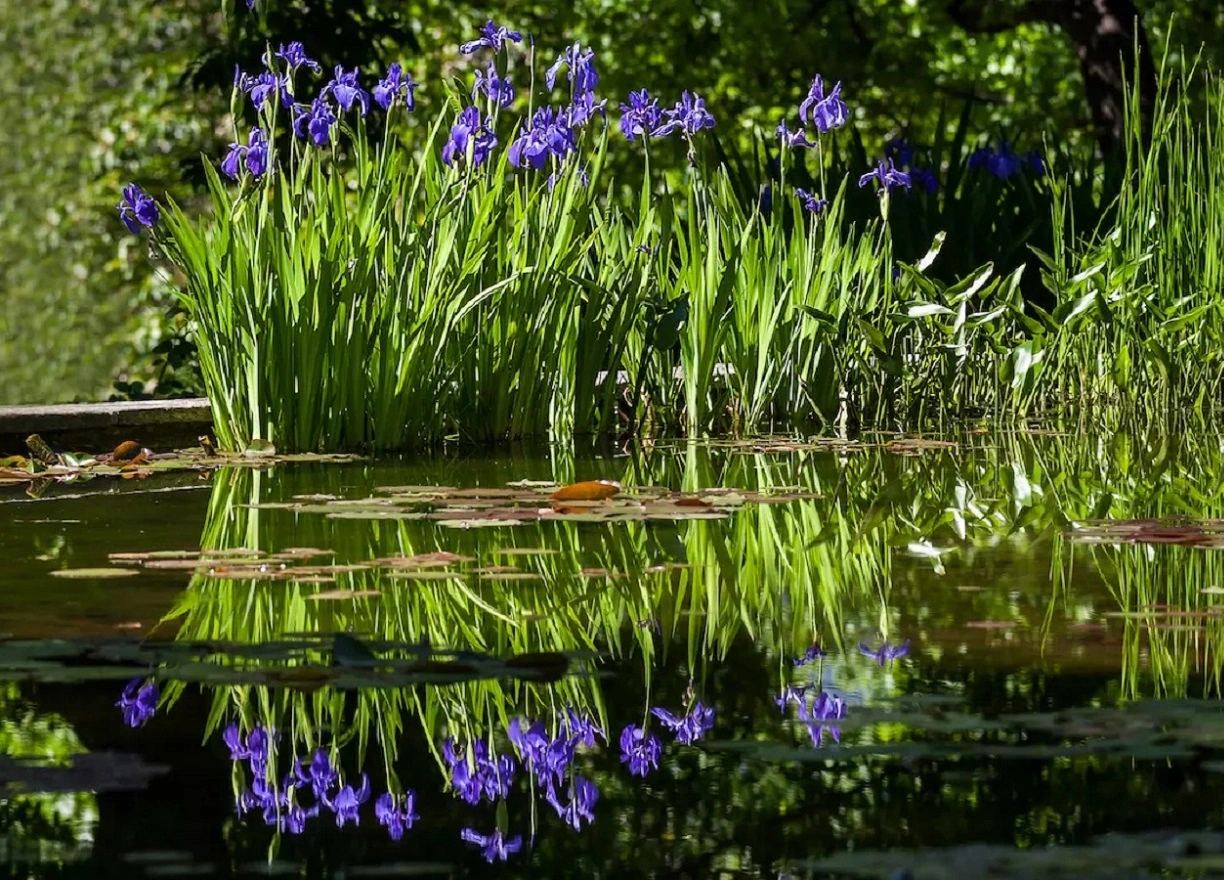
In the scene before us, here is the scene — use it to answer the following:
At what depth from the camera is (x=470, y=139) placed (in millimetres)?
4891

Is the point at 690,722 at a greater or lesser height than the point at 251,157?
lesser

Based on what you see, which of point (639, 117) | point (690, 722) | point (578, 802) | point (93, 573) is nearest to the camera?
point (578, 802)

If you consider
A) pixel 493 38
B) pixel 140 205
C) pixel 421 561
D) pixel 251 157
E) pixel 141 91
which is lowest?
pixel 421 561

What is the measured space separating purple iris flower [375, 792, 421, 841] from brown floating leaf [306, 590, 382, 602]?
0.89m

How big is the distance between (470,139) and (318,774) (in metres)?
3.43

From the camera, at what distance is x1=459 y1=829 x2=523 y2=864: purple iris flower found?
4.59ft

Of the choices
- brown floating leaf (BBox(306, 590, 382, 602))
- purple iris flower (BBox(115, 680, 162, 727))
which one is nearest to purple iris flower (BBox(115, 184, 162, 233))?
brown floating leaf (BBox(306, 590, 382, 602))

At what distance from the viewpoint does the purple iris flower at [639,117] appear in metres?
5.40

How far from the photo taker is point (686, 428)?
553cm

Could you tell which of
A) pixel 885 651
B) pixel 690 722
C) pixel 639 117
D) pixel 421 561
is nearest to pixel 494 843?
pixel 690 722

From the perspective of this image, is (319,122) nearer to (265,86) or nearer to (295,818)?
(265,86)

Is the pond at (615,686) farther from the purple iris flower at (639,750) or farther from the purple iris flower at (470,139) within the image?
the purple iris flower at (470,139)

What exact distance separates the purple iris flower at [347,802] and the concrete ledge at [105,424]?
3367mm

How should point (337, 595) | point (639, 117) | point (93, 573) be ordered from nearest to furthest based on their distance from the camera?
point (337, 595)
point (93, 573)
point (639, 117)
